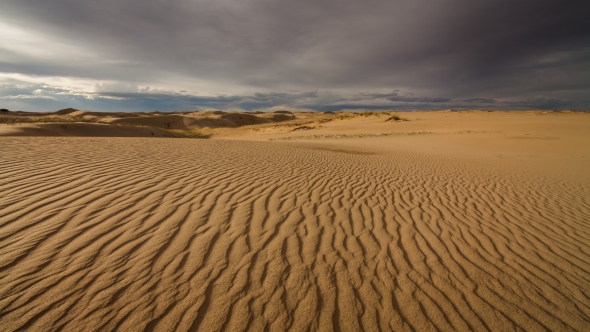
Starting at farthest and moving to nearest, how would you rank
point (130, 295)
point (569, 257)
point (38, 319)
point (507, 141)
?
1. point (507, 141)
2. point (569, 257)
3. point (130, 295)
4. point (38, 319)

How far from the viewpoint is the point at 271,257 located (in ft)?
10.1

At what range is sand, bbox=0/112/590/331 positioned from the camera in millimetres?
2307

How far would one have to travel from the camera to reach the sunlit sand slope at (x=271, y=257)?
2.30 meters

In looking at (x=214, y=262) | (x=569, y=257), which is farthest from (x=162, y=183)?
(x=569, y=257)

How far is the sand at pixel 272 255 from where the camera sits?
7.57 ft

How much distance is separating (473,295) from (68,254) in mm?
4127

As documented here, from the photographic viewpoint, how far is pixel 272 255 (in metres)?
3.13

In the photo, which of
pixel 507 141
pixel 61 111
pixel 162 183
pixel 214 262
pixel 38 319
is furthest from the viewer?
pixel 61 111

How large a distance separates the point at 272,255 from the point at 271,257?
1.6 inches

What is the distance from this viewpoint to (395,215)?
182 inches

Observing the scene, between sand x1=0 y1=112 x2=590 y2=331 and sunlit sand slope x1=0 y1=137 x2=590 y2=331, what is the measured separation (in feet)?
0.06

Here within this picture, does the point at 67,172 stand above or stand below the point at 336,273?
above

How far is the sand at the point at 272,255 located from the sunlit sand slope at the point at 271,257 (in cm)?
2

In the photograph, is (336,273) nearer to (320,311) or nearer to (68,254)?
(320,311)
